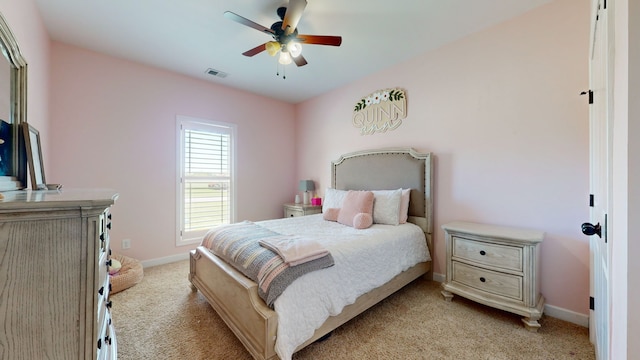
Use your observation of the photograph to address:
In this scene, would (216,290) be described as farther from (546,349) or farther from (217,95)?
(217,95)

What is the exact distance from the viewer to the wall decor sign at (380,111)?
3150mm

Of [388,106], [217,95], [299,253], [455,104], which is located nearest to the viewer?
[299,253]

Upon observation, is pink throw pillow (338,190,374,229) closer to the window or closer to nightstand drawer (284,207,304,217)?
nightstand drawer (284,207,304,217)

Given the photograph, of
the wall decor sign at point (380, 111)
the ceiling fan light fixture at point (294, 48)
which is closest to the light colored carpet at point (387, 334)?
the wall decor sign at point (380, 111)

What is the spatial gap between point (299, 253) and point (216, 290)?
36.8 inches

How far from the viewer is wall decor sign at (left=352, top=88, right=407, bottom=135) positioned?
315 cm

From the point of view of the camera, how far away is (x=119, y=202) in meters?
3.04

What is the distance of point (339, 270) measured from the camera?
177 cm

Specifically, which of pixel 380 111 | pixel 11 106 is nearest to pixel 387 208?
pixel 380 111

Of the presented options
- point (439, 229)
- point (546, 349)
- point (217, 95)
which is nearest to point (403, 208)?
point (439, 229)

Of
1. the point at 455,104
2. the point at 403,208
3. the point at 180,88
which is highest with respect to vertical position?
the point at 180,88

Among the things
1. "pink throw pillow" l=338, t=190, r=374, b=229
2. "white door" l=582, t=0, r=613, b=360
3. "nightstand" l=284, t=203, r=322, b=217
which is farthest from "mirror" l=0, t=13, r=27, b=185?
"nightstand" l=284, t=203, r=322, b=217

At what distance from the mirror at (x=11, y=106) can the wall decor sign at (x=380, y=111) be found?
3248 mm

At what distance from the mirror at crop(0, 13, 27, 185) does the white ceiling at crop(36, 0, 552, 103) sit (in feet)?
3.27
